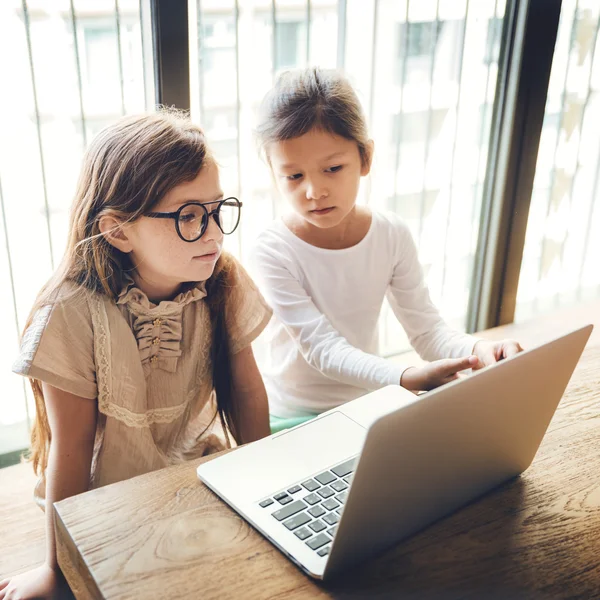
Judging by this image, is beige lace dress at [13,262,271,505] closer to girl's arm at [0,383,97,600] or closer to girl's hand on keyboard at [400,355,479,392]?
girl's arm at [0,383,97,600]

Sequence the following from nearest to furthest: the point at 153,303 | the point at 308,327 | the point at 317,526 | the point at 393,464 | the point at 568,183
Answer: the point at 393,464 → the point at 317,526 → the point at 153,303 → the point at 308,327 → the point at 568,183

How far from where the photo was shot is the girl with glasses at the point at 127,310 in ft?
3.81

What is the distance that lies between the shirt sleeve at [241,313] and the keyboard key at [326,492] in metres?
0.53

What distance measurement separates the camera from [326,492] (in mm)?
844

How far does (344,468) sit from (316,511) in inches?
3.7

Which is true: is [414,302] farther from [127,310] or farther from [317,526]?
[317,526]

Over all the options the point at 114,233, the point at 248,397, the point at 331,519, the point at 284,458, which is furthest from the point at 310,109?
the point at 331,519

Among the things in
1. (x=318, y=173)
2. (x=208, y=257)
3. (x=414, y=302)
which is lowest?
(x=414, y=302)

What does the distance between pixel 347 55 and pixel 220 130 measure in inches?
17.7

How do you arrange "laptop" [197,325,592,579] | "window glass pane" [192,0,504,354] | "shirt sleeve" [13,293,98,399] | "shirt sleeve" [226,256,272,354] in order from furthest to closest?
1. "window glass pane" [192,0,504,354]
2. "shirt sleeve" [226,256,272,354]
3. "shirt sleeve" [13,293,98,399]
4. "laptop" [197,325,592,579]

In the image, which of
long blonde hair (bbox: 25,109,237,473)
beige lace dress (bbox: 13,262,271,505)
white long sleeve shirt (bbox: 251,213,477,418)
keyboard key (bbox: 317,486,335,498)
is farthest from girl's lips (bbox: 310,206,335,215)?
keyboard key (bbox: 317,486,335,498)

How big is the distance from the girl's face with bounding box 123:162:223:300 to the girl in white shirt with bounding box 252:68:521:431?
29cm

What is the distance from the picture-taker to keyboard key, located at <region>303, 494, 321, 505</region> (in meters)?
0.83

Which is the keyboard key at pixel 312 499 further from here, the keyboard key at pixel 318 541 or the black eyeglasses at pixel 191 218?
the black eyeglasses at pixel 191 218
